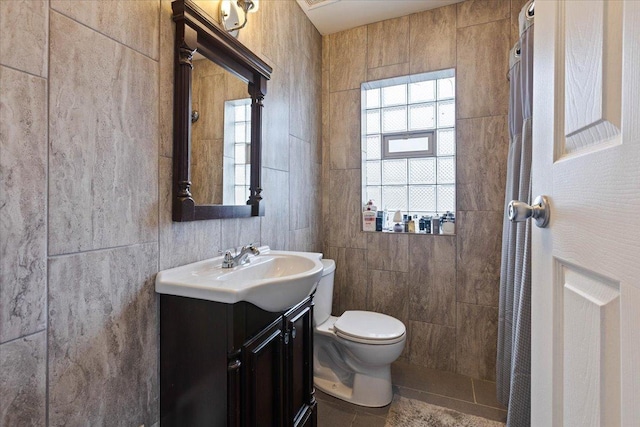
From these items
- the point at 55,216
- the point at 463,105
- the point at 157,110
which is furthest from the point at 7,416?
the point at 463,105

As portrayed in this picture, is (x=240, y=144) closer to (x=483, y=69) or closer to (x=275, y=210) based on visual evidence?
(x=275, y=210)

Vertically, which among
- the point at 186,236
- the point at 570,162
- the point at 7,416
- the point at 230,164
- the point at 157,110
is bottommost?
the point at 7,416

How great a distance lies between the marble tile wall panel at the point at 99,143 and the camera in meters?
0.81

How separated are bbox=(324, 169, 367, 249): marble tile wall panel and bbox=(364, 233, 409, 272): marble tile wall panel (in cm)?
8

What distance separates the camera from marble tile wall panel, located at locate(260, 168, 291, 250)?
176cm

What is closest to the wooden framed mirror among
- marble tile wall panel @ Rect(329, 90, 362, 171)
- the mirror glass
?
the mirror glass

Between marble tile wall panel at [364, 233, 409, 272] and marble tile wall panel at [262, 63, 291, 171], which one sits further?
marble tile wall panel at [364, 233, 409, 272]

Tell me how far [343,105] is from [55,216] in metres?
2.10

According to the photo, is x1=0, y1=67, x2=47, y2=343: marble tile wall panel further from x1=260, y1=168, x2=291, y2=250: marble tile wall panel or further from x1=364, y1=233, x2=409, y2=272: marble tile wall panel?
x1=364, y1=233, x2=409, y2=272: marble tile wall panel

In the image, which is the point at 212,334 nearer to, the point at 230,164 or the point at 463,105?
the point at 230,164

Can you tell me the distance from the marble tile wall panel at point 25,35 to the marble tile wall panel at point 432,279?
7.02ft

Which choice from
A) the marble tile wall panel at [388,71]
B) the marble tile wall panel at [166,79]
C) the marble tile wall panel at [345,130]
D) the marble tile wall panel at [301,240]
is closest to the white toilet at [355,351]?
the marble tile wall panel at [301,240]

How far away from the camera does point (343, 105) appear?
2479 millimetres

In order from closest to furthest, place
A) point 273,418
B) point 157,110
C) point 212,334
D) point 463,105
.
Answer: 1. point 212,334
2. point 157,110
3. point 273,418
4. point 463,105
